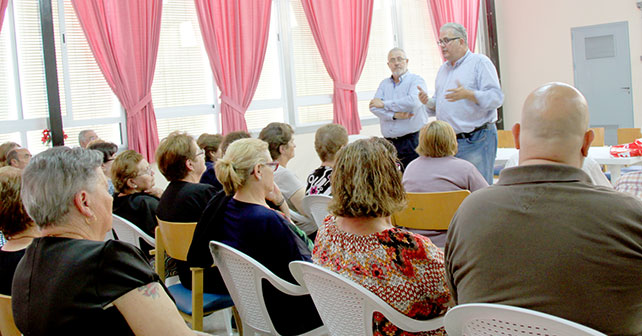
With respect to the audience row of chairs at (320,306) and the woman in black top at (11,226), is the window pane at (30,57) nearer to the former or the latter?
→ the audience row of chairs at (320,306)

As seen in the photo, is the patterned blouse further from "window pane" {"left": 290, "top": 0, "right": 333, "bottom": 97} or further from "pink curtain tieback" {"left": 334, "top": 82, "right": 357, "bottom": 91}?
"pink curtain tieback" {"left": 334, "top": 82, "right": 357, "bottom": 91}

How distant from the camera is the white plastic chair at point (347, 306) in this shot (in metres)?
1.69

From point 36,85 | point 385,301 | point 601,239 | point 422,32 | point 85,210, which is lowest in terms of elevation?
point 385,301

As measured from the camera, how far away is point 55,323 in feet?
4.53

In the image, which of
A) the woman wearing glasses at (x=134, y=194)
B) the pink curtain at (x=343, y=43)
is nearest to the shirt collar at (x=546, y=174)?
the woman wearing glasses at (x=134, y=194)

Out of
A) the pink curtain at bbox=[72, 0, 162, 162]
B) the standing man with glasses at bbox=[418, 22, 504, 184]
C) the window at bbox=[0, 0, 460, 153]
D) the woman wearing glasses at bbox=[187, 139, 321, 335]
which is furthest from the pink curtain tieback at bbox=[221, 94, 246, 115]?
the woman wearing glasses at bbox=[187, 139, 321, 335]

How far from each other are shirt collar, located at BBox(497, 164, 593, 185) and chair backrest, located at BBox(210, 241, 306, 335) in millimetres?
972

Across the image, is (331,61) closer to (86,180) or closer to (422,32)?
(422,32)

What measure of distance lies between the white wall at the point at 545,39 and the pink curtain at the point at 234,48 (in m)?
4.80

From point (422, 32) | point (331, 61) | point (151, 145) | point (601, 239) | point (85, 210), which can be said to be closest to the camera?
point (601, 239)

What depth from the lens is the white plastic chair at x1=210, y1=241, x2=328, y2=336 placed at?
6.82 feet

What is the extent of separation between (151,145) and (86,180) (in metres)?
4.22

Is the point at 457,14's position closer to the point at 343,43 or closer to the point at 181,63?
the point at 343,43


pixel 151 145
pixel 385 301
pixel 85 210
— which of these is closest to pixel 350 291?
pixel 385 301
